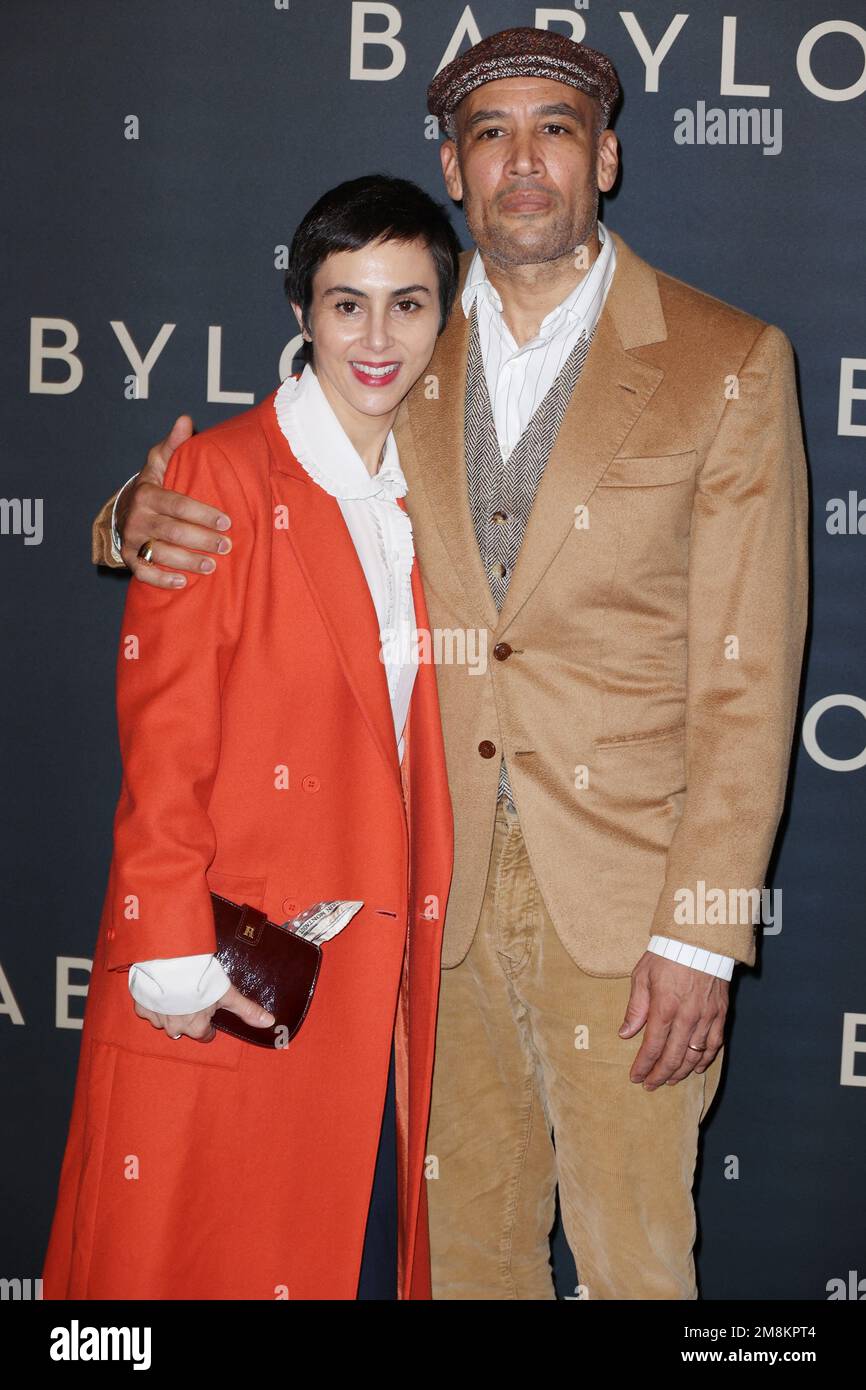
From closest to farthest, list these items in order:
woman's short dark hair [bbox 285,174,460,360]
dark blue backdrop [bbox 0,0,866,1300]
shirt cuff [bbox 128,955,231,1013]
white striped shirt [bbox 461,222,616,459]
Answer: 1. shirt cuff [bbox 128,955,231,1013]
2. woman's short dark hair [bbox 285,174,460,360]
3. white striped shirt [bbox 461,222,616,459]
4. dark blue backdrop [bbox 0,0,866,1300]

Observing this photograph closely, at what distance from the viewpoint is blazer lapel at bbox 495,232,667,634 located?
1.91 metres

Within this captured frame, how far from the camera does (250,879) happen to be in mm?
1837

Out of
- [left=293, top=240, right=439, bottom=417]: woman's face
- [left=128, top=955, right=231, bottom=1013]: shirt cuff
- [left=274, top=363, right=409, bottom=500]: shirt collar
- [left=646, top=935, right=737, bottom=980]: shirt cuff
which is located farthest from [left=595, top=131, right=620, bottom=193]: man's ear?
[left=128, top=955, right=231, bottom=1013]: shirt cuff

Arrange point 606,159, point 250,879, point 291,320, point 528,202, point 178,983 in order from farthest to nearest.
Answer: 1. point 291,320
2. point 606,159
3. point 528,202
4. point 250,879
5. point 178,983

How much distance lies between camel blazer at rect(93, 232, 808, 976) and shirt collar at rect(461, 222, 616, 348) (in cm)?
3

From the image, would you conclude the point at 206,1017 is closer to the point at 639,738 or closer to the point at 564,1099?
the point at 564,1099

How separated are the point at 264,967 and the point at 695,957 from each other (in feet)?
2.09

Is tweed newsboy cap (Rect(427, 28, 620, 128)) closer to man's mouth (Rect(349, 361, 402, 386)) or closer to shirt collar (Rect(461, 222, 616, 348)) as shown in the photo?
shirt collar (Rect(461, 222, 616, 348))

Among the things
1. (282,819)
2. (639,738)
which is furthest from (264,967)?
(639,738)

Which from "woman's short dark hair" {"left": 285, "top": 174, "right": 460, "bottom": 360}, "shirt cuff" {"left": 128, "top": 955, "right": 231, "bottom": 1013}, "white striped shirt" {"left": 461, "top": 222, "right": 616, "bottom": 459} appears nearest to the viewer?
"shirt cuff" {"left": 128, "top": 955, "right": 231, "bottom": 1013}

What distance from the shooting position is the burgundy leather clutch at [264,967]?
1.79 meters

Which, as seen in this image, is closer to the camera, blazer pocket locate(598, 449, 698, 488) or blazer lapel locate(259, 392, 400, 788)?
blazer lapel locate(259, 392, 400, 788)
